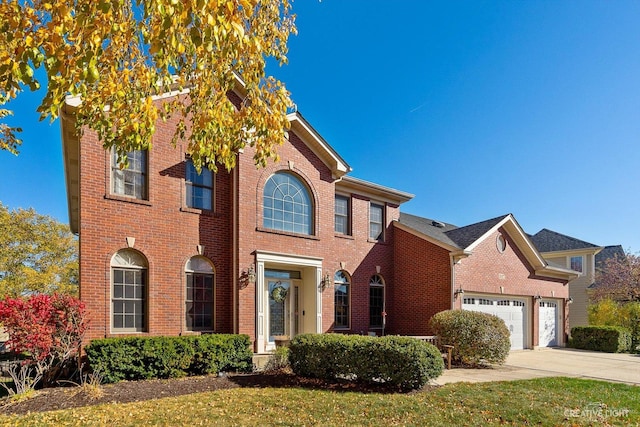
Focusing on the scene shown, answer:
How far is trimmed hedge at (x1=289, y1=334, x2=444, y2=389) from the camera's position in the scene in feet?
30.2

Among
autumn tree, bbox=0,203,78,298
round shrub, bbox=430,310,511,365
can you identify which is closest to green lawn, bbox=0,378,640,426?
round shrub, bbox=430,310,511,365

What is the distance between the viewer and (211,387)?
9578mm

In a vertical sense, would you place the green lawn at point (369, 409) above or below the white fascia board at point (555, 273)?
below

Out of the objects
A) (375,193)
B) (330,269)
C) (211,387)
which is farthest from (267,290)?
(375,193)

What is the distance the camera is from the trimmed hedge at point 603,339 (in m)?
19.5

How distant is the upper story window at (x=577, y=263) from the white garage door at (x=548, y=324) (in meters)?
7.60

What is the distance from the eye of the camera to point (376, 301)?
17469 mm

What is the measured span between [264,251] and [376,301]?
5945 millimetres

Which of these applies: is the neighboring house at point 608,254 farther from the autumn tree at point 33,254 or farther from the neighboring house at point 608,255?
the autumn tree at point 33,254

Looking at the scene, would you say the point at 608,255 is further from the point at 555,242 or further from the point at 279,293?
the point at 279,293

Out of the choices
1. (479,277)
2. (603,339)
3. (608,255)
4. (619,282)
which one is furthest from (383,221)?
(608,255)

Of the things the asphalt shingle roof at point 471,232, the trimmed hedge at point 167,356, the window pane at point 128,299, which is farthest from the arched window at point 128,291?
the asphalt shingle roof at point 471,232

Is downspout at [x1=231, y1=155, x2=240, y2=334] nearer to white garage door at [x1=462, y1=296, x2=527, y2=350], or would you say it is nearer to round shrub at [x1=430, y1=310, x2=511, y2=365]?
round shrub at [x1=430, y1=310, x2=511, y2=365]

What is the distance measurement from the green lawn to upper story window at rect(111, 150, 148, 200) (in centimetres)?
556
